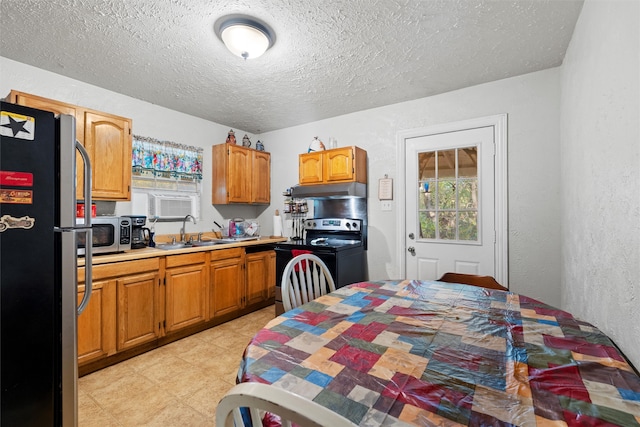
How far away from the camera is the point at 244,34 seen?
1804mm

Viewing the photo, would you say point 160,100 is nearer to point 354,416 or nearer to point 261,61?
point 261,61

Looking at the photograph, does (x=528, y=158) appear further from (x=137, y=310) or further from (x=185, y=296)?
(x=137, y=310)

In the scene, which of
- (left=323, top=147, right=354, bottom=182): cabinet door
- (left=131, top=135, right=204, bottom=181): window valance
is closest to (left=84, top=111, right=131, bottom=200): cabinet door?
(left=131, top=135, right=204, bottom=181): window valance

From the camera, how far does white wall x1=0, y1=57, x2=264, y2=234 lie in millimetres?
2283

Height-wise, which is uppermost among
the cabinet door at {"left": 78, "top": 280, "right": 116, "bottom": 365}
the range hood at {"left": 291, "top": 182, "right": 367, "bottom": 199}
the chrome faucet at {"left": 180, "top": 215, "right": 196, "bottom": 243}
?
the range hood at {"left": 291, "top": 182, "right": 367, "bottom": 199}

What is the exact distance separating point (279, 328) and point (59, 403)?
1034mm

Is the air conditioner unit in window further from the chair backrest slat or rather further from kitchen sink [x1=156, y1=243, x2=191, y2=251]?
the chair backrest slat

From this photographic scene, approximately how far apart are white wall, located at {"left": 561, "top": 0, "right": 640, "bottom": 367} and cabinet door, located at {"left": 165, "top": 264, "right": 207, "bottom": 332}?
2.97 metres

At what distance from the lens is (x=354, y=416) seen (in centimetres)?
65

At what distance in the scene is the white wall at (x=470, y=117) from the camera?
7.78ft

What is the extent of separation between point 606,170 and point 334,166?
7.42 feet

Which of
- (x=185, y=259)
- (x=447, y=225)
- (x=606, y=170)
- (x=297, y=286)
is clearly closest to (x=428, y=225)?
(x=447, y=225)

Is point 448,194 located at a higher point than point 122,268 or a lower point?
higher

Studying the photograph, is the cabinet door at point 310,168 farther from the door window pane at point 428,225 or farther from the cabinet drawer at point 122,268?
the cabinet drawer at point 122,268
